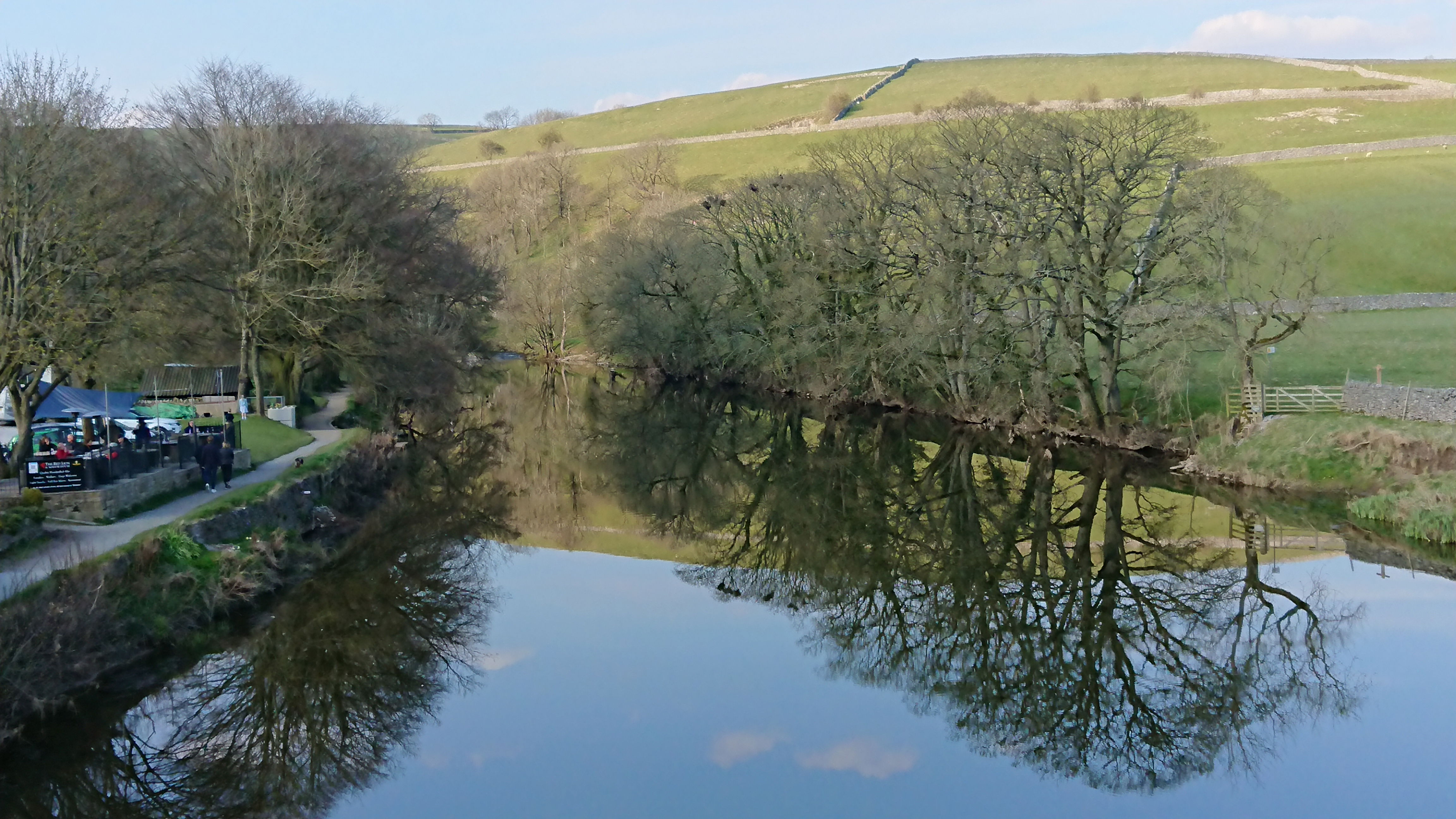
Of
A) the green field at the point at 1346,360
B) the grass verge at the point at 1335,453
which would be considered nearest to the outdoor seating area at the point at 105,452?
the grass verge at the point at 1335,453

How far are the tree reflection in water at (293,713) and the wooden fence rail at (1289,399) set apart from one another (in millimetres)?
21077

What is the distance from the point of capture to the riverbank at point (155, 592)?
1393cm

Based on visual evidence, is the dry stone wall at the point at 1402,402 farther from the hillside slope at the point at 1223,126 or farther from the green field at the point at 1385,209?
the green field at the point at 1385,209

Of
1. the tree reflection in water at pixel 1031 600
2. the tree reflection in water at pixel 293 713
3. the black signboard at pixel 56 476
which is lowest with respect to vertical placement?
the tree reflection in water at pixel 1031 600

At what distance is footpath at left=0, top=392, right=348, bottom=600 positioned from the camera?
16.4 m

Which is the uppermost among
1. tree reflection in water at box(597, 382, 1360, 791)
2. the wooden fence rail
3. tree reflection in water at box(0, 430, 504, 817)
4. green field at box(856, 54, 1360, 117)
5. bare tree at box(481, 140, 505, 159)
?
green field at box(856, 54, 1360, 117)

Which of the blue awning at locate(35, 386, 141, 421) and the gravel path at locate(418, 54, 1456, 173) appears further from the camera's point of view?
the gravel path at locate(418, 54, 1456, 173)

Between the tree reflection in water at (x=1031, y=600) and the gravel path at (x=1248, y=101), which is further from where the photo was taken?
the gravel path at (x=1248, y=101)

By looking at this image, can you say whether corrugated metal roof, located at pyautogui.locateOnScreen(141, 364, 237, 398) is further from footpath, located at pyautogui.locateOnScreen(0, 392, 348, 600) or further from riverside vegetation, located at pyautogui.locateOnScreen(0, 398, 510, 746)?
footpath, located at pyautogui.locateOnScreen(0, 392, 348, 600)

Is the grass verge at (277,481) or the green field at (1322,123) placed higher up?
the green field at (1322,123)

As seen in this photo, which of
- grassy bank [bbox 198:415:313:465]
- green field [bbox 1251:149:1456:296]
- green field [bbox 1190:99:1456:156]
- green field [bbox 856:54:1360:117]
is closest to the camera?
grassy bank [bbox 198:415:313:465]

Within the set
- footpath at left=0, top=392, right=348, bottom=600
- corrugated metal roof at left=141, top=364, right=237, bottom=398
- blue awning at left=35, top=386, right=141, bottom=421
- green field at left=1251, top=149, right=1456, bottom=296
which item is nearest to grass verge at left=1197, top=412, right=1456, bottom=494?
green field at left=1251, top=149, right=1456, bottom=296

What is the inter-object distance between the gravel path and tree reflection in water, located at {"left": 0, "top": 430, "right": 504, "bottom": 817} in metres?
40.3

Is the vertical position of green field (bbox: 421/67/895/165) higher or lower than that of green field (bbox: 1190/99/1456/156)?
higher
